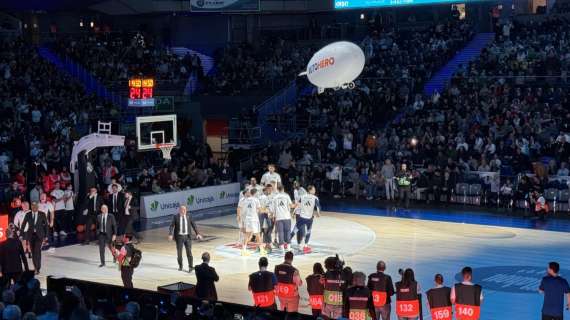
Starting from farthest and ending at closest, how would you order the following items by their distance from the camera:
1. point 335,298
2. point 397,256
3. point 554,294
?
point 397,256
point 335,298
point 554,294

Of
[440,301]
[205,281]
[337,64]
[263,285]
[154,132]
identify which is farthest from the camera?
[154,132]

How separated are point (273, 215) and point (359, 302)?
29.2 feet

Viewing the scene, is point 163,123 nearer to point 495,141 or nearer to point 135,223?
point 135,223

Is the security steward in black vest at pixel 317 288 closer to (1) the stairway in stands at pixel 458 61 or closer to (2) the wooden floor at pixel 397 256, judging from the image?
(2) the wooden floor at pixel 397 256

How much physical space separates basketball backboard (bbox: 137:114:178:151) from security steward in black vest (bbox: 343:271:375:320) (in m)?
15.2

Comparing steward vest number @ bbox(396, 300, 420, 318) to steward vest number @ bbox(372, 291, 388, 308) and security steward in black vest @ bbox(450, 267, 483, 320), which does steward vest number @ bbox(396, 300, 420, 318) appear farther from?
security steward in black vest @ bbox(450, 267, 483, 320)

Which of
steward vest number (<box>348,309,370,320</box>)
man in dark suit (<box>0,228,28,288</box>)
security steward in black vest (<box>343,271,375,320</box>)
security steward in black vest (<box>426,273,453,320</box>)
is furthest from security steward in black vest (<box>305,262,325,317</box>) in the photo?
man in dark suit (<box>0,228,28,288</box>)

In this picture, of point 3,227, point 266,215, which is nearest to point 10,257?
point 3,227

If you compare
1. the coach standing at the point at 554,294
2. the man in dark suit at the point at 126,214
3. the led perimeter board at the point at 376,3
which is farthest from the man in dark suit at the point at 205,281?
the led perimeter board at the point at 376,3

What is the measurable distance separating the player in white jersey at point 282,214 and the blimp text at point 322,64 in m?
3.60

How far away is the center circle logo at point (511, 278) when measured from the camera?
18.3m

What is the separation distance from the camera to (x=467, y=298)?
12.9m

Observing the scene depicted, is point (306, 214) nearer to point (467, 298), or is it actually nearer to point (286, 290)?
point (286, 290)

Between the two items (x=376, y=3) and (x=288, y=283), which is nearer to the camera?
(x=288, y=283)
